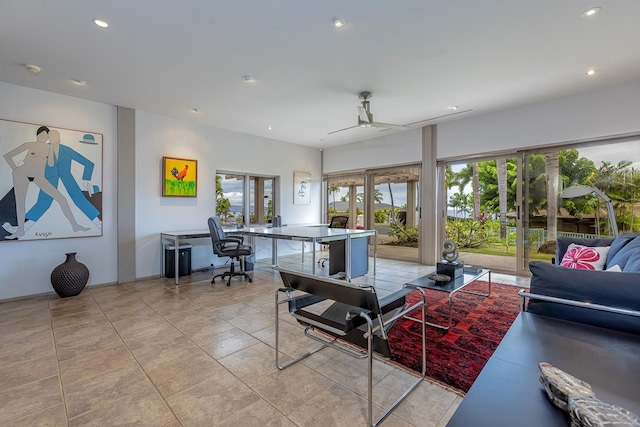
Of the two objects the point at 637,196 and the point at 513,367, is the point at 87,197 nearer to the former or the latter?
the point at 513,367

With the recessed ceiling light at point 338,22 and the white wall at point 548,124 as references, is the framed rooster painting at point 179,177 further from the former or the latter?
the white wall at point 548,124

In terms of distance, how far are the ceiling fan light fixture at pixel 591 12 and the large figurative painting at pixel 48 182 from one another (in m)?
5.95

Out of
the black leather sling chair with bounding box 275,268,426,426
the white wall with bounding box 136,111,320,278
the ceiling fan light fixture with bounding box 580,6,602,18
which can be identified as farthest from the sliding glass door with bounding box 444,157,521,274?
the black leather sling chair with bounding box 275,268,426,426

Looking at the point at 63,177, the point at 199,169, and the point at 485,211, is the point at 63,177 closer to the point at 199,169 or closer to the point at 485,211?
the point at 199,169

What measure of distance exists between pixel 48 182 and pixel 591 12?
6333 millimetres

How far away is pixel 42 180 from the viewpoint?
387 centimetres

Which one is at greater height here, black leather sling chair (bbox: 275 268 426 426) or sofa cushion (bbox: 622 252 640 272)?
sofa cushion (bbox: 622 252 640 272)

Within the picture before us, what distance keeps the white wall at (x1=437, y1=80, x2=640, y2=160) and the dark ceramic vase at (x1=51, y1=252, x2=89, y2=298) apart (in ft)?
20.2

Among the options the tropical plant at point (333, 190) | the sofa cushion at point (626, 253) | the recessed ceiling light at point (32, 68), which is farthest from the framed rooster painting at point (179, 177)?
→ the sofa cushion at point (626, 253)

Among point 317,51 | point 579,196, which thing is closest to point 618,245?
point 579,196

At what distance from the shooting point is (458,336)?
2584mm

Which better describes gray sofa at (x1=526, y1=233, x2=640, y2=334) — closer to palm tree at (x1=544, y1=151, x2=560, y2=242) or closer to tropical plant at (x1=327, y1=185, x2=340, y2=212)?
palm tree at (x1=544, y1=151, x2=560, y2=242)

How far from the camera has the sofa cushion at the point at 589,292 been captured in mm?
1340

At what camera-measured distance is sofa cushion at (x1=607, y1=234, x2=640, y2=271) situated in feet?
7.15
